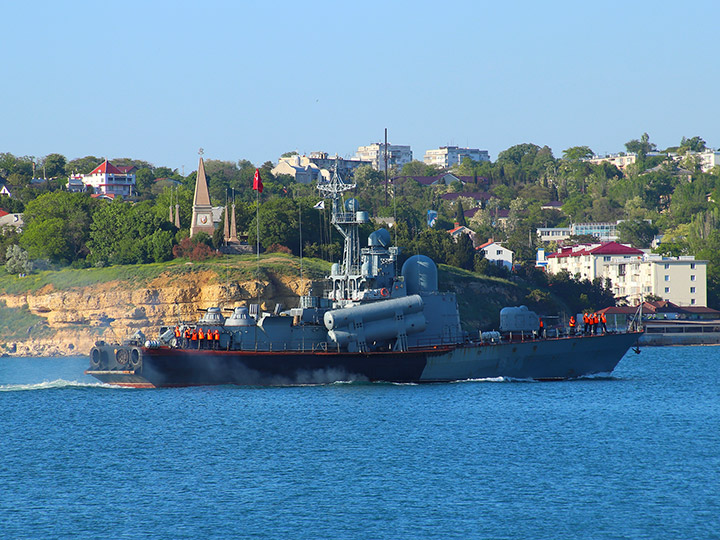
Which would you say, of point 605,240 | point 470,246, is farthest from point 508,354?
point 605,240

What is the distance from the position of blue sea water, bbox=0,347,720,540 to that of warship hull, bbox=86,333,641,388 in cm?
92

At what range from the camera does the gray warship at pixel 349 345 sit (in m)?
51.5

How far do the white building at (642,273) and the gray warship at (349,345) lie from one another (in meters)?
71.1

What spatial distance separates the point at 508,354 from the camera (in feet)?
177

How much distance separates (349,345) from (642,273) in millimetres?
85417

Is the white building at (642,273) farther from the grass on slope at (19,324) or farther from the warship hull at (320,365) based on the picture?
the warship hull at (320,365)

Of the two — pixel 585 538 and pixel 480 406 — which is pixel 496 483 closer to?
pixel 585 538

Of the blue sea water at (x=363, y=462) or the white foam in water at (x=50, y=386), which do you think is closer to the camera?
the blue sea water at (x=363, y=462)

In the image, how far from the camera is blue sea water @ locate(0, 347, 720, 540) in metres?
28.3

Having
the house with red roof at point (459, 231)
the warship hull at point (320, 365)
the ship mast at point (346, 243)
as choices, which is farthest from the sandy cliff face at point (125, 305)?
the house with red roof at point (459, 231)

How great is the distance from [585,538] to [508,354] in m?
27.3

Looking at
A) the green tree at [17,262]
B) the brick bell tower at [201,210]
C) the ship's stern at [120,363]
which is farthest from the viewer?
the brick bell tower at [201,210]

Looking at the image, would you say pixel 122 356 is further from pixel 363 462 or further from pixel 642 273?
pixel 642 273

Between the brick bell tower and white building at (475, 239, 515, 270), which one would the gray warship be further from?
white building at (475, 239, 515, 270)
